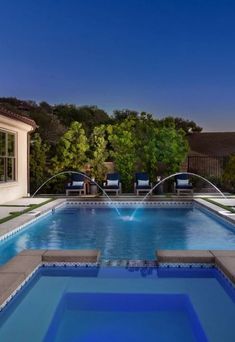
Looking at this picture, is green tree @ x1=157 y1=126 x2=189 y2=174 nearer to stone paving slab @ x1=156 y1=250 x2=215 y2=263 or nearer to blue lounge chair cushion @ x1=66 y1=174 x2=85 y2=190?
blue lounge chair cushion @ x1=66 y1=174 x2=85 y2=190

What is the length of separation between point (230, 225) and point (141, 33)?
12.1 meters

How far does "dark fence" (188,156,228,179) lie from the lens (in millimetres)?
20547

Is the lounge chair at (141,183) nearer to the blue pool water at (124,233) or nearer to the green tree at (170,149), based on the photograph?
the green tree at (170,149)

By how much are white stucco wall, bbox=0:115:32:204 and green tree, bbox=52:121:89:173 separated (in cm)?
174

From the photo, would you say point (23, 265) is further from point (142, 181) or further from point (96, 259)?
point (142, 181)

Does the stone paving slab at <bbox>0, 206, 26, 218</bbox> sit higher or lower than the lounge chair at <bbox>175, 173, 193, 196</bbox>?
lower

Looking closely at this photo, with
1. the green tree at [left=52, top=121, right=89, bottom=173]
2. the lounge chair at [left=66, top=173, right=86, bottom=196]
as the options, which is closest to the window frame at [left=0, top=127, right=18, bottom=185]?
the lounge chair at [left=66, top=173, right=86, bottom=196]

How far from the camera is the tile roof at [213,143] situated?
1140 inches

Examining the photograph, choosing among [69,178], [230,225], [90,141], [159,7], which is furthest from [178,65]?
[230,225]

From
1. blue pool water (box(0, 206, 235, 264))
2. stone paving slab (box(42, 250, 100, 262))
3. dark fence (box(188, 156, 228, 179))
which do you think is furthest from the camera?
dark fence (box(188, 156, 228, 179))

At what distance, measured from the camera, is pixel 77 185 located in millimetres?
17500

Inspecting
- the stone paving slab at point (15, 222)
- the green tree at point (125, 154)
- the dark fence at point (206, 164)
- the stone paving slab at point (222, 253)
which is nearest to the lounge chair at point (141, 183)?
the green tree at point (125, 154)

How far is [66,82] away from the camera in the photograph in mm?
23766

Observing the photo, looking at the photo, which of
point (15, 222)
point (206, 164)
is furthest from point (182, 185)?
point (206, 164)
